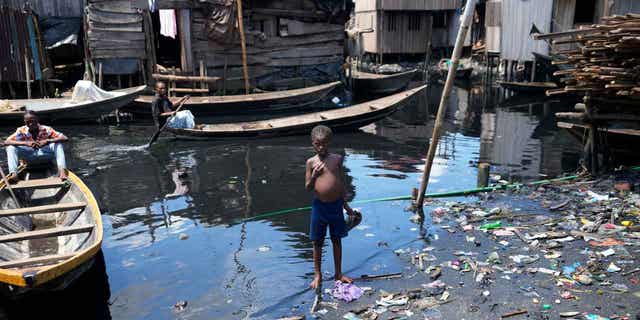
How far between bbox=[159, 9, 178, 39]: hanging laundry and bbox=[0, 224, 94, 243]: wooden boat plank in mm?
14647

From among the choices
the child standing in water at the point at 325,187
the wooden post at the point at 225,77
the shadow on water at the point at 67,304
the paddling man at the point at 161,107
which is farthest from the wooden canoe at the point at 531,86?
the shadow on water at the point at 67,304

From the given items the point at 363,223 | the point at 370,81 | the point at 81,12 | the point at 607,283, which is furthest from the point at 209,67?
the point at 607,283

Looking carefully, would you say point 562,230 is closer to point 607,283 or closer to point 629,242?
point 629,242

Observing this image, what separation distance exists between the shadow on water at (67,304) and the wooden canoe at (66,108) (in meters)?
9.88

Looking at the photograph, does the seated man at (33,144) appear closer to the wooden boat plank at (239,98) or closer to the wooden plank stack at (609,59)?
the wooden boat plank at (239,98)

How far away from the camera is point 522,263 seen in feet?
17.6

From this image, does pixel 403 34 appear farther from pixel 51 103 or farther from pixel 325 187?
pixel 325 187

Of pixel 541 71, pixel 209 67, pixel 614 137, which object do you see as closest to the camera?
pixel 614 137

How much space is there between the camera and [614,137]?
9141 millimetres

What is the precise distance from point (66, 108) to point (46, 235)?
10008 millimetres

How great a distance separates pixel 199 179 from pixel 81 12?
1158cm

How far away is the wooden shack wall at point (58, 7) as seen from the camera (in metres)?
17.3

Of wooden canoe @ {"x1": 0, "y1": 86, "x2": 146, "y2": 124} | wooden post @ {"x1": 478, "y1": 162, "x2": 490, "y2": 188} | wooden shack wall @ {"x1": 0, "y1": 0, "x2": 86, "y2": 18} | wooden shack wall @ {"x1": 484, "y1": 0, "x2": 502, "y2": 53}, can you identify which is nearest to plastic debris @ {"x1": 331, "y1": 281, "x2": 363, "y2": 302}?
wooden post @ {"x1": 478, "y1": 162, "x2": 490, "y2": 188}

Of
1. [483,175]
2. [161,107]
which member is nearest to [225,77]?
[161,107]
